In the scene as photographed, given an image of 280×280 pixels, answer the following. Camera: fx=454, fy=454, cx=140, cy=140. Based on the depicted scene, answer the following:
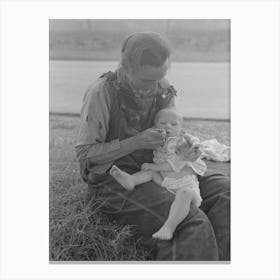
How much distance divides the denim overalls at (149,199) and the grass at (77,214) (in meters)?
0.06

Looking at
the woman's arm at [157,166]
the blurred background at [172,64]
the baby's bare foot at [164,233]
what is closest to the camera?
the baby's bare foot at [164,233]

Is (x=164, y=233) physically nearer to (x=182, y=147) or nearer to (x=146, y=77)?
(x=182, y=147)

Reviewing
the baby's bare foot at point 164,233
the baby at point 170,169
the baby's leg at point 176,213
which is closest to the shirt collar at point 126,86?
the baby at point 170,169

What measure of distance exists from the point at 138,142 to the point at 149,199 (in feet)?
0.93

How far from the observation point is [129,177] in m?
2.24

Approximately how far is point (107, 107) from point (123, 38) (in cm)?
38

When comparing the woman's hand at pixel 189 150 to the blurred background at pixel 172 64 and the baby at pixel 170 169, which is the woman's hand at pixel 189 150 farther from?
the blurred background at pixel 172 64

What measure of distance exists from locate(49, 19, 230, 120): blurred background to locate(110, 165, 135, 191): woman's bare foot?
0.40 meters

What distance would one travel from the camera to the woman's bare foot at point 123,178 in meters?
2.22

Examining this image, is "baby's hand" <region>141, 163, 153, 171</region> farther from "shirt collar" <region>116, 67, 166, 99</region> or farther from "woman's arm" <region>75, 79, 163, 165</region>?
"shirt collar" <region>116, 67, 166, 99</region>

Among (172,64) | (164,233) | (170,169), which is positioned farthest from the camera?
(172,64)

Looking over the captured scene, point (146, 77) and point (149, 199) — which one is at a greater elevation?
point (146, 77)

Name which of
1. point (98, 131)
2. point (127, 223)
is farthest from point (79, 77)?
point (127, 223)

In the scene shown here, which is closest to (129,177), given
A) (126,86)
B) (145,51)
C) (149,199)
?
(149,199)
